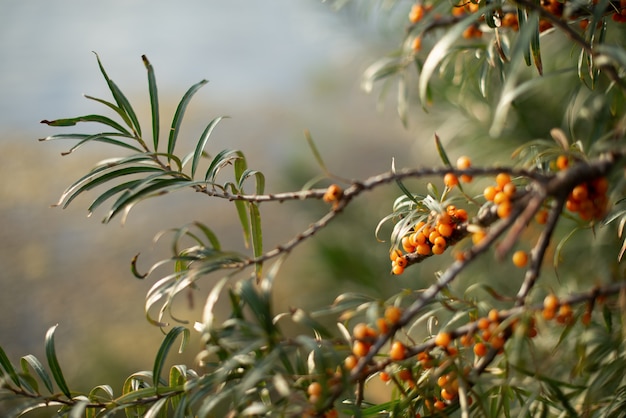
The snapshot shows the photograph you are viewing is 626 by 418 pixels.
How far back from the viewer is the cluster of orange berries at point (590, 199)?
1.09 ft

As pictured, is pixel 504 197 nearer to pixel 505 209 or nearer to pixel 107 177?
pixel 505 209

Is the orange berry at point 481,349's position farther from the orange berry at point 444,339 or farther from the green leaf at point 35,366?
the green leaf at point 35,366

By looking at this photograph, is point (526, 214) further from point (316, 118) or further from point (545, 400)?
point (316, 118)

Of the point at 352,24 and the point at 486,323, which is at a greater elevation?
the point at 352,24

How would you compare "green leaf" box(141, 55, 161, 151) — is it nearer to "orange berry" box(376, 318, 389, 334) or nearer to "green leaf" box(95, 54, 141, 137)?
"green leaf" box(95, 54, 141, 137)

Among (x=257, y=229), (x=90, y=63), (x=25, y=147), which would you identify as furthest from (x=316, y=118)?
(x=257, y=229)

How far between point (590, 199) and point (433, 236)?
14 cm

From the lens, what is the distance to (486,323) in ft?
1.16

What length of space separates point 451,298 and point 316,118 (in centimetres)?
319

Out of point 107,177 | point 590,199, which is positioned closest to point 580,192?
point 590,199

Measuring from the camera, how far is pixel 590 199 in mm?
342

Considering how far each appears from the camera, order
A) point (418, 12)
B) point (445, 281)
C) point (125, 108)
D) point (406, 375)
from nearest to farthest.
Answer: point (445, 281) → point (406, 375) → point (125, 108) → point (418, 12)

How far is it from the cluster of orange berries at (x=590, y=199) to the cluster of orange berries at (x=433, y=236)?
0.37 feet

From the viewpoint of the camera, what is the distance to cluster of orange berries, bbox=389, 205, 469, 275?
45 centimetres
